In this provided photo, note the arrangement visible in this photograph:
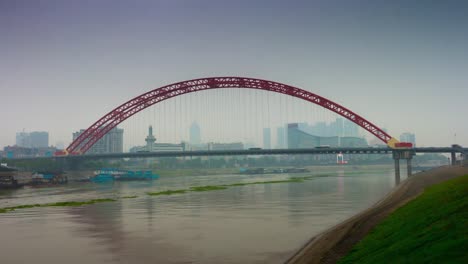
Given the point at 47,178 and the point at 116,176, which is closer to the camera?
the point at 47,178

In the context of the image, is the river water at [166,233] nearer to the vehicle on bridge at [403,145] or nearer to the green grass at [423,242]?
the green grass at [423,242]

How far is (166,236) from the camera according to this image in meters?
18.9

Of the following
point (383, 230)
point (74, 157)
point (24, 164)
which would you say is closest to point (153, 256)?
point (383, 230)

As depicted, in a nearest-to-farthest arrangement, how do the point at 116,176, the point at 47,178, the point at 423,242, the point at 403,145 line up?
the point at 423,242 < the point at 403,145 < the point at 47,178 < the point at 116,176

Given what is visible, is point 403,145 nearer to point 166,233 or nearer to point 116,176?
point 166,233

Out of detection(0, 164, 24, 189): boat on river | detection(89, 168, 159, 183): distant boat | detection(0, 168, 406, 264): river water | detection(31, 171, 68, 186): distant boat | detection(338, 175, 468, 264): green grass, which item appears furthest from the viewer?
detection(89, 168, 159, 183): distant boat

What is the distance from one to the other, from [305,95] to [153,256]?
66376 mm

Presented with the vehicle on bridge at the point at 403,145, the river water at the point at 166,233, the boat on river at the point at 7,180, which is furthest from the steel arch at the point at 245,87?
the river water at the point at 166,233

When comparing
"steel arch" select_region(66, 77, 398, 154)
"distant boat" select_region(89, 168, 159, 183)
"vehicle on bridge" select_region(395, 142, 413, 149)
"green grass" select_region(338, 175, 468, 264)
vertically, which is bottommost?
"distant boat" select_region(89, 168, 159, 183)

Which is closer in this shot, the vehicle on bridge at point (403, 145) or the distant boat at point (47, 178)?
the vehicle on bridge at point (403, 145)

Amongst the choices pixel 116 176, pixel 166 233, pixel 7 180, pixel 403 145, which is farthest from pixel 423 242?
pixel 116 176

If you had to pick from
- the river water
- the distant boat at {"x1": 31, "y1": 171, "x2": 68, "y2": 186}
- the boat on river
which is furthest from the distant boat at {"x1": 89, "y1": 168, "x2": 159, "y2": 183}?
the river water

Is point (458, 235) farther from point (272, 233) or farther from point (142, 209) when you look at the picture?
point (142, 209)

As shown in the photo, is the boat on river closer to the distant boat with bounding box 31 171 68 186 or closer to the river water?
the distant boat with bounding box 31 171 68 186
